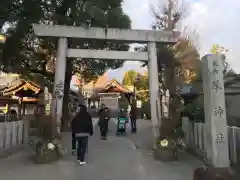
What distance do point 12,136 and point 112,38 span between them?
18.3 feet

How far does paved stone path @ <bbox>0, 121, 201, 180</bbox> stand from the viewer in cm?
843

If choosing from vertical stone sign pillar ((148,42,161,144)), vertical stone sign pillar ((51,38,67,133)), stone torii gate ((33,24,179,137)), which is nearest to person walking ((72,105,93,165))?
vertical stone sign pillar ((51,38,67,133))

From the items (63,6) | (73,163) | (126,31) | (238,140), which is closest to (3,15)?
(63,6)

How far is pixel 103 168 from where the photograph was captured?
30.9 feet

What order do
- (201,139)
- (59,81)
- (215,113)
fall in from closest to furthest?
1. (215,113)
2. (201,139)
3. (59,81)

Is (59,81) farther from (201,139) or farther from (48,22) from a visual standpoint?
(201,139)

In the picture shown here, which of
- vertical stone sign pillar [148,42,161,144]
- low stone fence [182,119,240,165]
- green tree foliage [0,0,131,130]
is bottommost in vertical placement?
low stone fence [182,119,240,165]

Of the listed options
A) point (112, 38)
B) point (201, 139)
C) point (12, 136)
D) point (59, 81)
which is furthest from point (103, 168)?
point (112, 38)

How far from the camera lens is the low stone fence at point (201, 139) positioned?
862 cm

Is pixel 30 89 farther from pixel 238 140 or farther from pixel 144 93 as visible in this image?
pixel 144 93

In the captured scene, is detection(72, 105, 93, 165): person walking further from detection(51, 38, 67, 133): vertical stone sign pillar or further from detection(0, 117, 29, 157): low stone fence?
detection(0, 117, 29, 157): low stone fence

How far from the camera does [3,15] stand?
47.2 ft

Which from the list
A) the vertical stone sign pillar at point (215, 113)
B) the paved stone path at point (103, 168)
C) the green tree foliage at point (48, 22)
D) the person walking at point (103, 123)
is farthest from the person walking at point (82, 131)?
the person walking at point (103, 123)

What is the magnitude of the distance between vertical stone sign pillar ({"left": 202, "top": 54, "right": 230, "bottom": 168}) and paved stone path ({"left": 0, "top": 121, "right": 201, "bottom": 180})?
3.08ft
